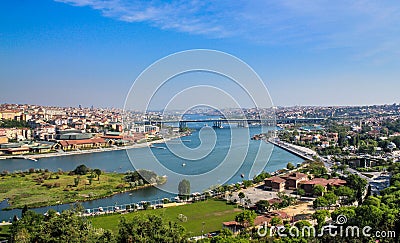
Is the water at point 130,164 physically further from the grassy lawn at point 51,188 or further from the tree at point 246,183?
the tree at point 246,183

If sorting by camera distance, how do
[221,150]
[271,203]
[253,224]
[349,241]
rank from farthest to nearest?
[221,150] → [271,203] → [253,224] → [349,241]

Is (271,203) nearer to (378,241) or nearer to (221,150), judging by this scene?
(378,241)

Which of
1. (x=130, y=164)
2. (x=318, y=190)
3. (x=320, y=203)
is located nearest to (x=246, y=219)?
(x=320, y=203)

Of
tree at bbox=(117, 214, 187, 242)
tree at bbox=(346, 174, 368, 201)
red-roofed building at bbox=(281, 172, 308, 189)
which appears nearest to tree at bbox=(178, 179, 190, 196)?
red-roofed building at bbox=(281, 172, 308, 189)

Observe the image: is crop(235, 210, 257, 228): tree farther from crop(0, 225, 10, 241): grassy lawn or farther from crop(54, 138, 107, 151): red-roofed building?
crop(54, 138, 107, 151): red-roofed building

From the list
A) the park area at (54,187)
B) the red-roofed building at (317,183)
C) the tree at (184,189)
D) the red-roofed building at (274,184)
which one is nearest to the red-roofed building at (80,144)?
the park area at (54,187)

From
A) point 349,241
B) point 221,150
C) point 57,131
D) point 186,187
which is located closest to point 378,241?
point 349,241
